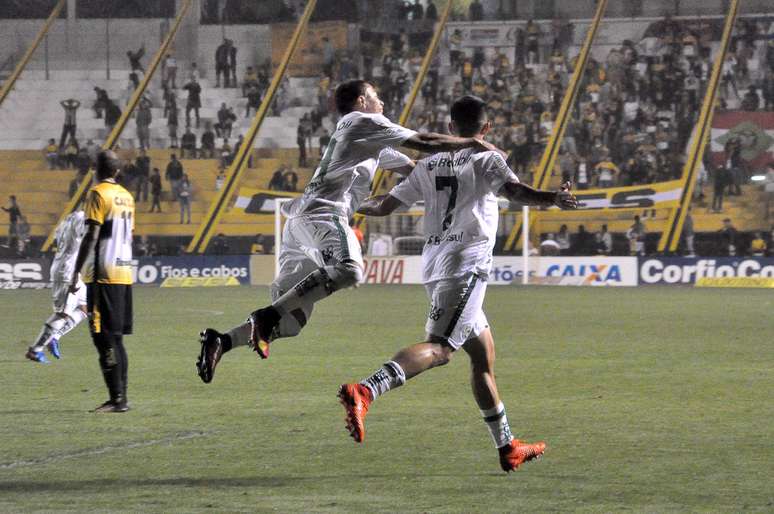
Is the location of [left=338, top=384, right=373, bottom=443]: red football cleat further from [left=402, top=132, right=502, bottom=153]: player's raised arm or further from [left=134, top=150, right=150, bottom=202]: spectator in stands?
[left=134, top=150, right=150, bottom=202]: spectator in stands

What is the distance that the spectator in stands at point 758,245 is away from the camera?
32.5 metres

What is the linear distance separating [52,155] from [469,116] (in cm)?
3546

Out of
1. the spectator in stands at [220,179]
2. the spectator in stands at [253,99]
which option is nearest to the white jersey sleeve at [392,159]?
the spectator in stands at [220,179]

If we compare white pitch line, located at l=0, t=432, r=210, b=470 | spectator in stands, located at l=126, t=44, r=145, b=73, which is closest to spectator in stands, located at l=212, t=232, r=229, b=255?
spectator in stands, located at l=126, t=44, r=145, b=73

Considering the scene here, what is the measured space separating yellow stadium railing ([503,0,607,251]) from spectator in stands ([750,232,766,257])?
611cm

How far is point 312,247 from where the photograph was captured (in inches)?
291

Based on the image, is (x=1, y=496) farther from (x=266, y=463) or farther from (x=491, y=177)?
(x=491, y=177)

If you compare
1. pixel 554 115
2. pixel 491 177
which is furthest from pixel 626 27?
pixel 491 177

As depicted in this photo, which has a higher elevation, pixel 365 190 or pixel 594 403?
pixel 365 190

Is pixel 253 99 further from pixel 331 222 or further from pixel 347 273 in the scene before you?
pixel 347 273

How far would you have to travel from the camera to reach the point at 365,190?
751 centimetres

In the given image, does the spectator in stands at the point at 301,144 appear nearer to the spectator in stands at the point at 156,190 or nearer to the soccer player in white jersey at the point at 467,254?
the spectator in stands at the point at 156,190

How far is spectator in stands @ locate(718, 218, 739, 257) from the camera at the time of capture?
3306 centimetres

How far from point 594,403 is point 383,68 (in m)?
32.6
